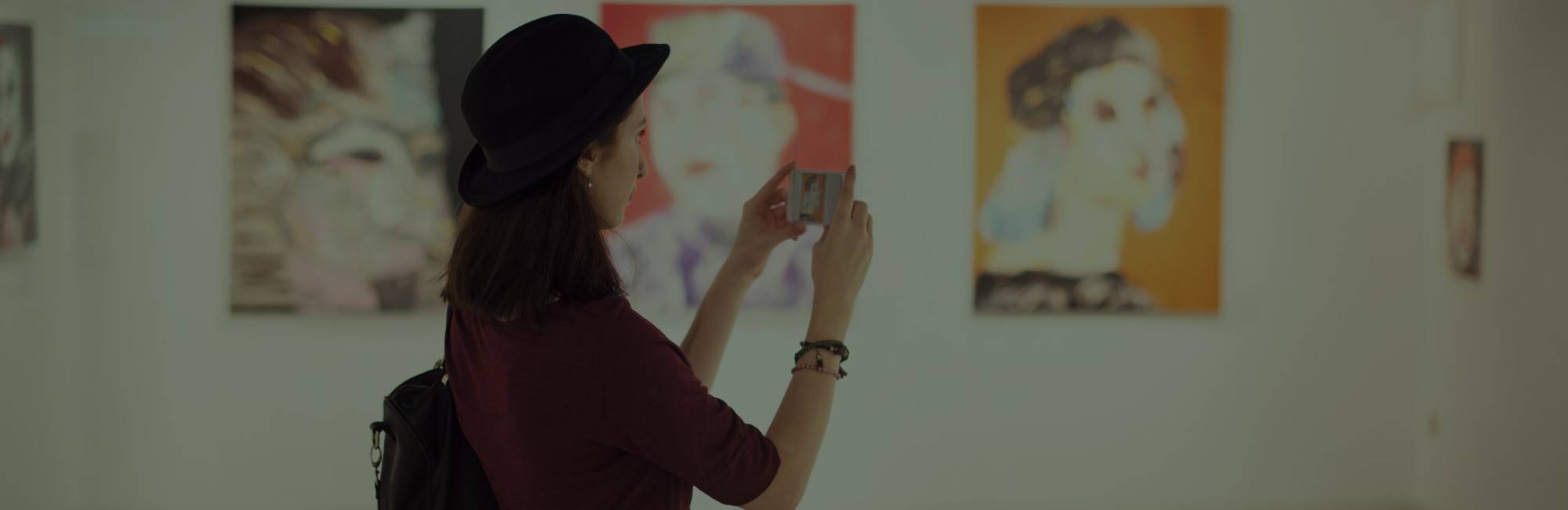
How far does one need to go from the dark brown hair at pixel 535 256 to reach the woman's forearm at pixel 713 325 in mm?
529

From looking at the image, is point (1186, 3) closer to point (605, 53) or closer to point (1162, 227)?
point (1162, 227)

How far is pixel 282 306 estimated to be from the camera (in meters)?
4.31

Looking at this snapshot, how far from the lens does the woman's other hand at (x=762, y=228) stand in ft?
7.75

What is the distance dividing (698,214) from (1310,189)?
81.6 inches

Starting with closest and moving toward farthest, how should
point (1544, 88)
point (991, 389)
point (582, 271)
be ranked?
1. point (582, 271)
2. point (1544, 88)
3. point (991, 389)

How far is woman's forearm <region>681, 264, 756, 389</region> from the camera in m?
2.26

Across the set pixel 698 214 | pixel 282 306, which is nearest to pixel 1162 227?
pixel 698 214

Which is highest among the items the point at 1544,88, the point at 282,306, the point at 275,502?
the point at 1544,88

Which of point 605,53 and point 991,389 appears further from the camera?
point 991,389

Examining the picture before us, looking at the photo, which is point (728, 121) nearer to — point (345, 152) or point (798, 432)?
point (345, 152)

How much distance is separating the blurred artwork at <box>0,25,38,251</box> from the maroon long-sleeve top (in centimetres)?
285

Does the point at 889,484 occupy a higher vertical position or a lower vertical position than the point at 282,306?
lower

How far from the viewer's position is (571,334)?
5.42 feet

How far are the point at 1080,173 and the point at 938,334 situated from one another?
71 cm
